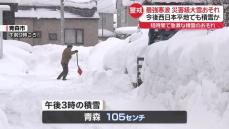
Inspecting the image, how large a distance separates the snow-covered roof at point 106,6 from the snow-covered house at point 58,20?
647 inches

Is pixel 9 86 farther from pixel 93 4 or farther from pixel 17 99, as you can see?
pixel 93 4

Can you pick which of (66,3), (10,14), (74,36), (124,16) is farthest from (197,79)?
(124,16)

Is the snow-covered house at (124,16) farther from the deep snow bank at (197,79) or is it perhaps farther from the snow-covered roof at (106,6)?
the deep snow bank at (197,79)

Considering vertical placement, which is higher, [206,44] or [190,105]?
[206,44]

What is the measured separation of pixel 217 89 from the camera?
8039 mm

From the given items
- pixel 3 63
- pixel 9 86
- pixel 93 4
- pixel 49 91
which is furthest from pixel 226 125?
pixel 93 4

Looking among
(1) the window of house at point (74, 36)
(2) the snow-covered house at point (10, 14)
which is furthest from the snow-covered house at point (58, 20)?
(2) the snow-covered house at point (10, 14)

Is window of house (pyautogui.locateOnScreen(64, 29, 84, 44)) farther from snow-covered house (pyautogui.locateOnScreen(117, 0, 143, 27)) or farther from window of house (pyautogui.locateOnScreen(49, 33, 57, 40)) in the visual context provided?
snow-covered house (pyautogui.locateOnScreen(117, 0, 143, 27))

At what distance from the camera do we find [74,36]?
4741 cm

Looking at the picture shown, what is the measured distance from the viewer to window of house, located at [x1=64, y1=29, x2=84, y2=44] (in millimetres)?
47125

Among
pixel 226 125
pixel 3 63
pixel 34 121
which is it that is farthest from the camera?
pixel 3 63

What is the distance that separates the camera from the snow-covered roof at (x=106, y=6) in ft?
211

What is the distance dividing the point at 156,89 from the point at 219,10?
2.45 metres

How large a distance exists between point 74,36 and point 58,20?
2.14m
